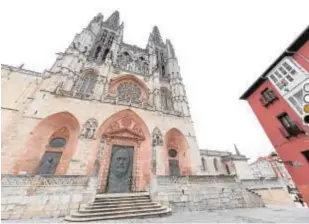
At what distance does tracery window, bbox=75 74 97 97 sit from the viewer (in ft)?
49.0

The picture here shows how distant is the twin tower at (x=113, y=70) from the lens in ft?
47.3

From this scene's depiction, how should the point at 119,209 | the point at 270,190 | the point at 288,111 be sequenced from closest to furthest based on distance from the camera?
the point at 119,209, the point at 288,111, the point at 270,190

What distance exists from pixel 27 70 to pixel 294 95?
22071mm

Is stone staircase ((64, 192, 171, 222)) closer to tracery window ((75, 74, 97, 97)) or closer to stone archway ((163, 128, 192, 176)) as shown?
stone archway ((163, 128, 192, 176))

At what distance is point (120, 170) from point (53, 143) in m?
5.44

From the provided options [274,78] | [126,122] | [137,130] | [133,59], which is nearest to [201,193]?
[137,130]

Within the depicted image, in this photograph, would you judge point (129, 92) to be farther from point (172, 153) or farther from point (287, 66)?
point (287, 66)

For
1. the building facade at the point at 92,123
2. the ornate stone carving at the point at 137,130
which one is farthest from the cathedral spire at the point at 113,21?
the ornate stone carving at the point at 137,130

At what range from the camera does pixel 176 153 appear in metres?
15.0

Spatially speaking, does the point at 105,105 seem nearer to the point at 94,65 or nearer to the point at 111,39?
the point at 94,65

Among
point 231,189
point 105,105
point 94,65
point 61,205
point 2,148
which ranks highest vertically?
point 94,65

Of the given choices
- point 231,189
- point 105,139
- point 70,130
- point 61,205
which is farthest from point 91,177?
point 231,189

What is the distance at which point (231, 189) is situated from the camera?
10383 millimetres

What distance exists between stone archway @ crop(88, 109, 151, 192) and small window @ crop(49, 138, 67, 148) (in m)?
2.59
